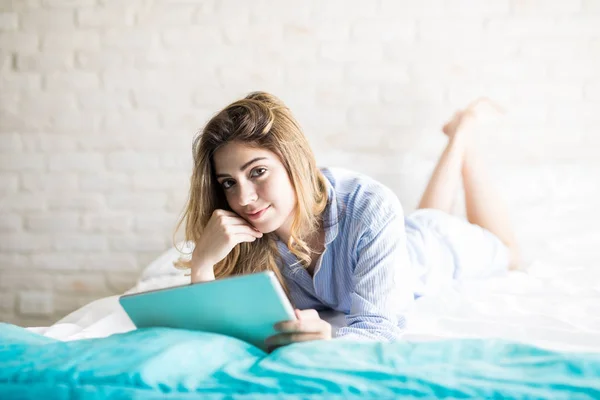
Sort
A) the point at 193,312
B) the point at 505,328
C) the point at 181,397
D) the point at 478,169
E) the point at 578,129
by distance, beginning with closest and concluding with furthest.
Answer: the point at 181,397 → the point at 193,312 → the point at 505,328 → the point at 478,169 → the point at 578,129

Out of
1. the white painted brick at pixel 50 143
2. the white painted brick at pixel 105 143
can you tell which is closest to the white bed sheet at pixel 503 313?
the white painted brick at pixel 105 143

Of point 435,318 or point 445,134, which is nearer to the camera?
point 435,318

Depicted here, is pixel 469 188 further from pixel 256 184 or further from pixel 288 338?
pixel 288 338

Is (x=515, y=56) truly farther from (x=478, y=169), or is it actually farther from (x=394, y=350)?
(x=394, y=350)

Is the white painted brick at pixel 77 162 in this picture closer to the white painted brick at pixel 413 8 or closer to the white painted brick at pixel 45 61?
the white painted brick at pixel 45 61

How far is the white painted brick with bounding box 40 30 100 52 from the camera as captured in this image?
254cm

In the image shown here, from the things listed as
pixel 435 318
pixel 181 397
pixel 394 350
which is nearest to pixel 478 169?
pixel 435 318

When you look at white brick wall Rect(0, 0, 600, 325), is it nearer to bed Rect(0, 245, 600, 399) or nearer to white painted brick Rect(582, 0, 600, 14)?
white painted brick Rect(582, 0, 600, 14)

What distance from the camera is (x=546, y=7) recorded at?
7.72 ft

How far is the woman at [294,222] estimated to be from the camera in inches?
53.4

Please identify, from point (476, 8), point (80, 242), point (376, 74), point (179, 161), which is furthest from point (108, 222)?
point (476, 8)

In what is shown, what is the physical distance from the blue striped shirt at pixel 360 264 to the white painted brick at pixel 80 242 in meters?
1.25

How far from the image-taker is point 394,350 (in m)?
0.94

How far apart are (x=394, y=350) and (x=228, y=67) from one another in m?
1.76
